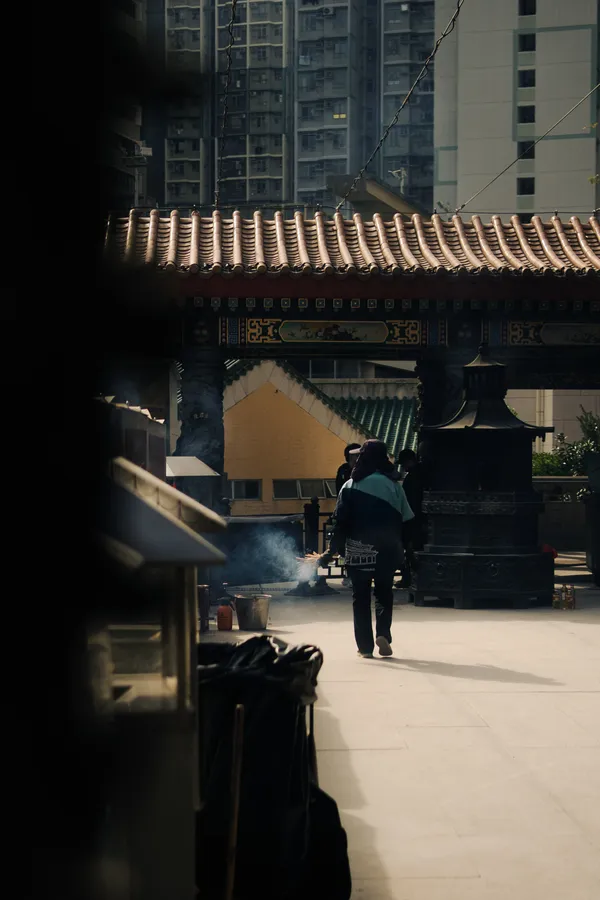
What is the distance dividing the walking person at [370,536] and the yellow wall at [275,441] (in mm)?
15679

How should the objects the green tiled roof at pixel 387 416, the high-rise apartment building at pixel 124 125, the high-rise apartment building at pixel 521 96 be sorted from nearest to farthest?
the high-rise apartment building at pixel 124 125 < the green tiled roof at pixel 387 416 < the high-rise apartment building at pixel 521 96

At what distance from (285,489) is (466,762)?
2007 cm

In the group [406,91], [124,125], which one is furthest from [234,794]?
[406,91]

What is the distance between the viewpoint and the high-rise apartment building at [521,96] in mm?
53000

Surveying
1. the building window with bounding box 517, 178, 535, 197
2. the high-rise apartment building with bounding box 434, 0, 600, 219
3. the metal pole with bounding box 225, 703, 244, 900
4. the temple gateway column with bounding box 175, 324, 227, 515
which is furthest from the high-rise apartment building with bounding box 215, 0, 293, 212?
the metal pole with bounding box 225, 703, 244, 900

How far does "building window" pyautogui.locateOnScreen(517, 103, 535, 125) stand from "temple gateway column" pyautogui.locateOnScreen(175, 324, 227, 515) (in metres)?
43.4

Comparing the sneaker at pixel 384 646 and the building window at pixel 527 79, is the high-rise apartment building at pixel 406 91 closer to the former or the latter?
the building window at pixel 527 79

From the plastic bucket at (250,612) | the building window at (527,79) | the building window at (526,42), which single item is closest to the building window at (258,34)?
the building window at (526,42)

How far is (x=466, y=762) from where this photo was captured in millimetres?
6258

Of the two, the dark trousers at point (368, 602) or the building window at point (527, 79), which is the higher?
the building window at point (527, 79)

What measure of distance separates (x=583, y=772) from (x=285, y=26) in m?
73.0

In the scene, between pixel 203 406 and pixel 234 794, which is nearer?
pixel 234 794

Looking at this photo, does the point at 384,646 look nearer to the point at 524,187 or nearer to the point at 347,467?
the point at 347,467

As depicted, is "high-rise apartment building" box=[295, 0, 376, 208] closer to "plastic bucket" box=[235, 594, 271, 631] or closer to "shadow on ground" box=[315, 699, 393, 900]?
"plastic bucket" box=[235, 594, 271, 631]
